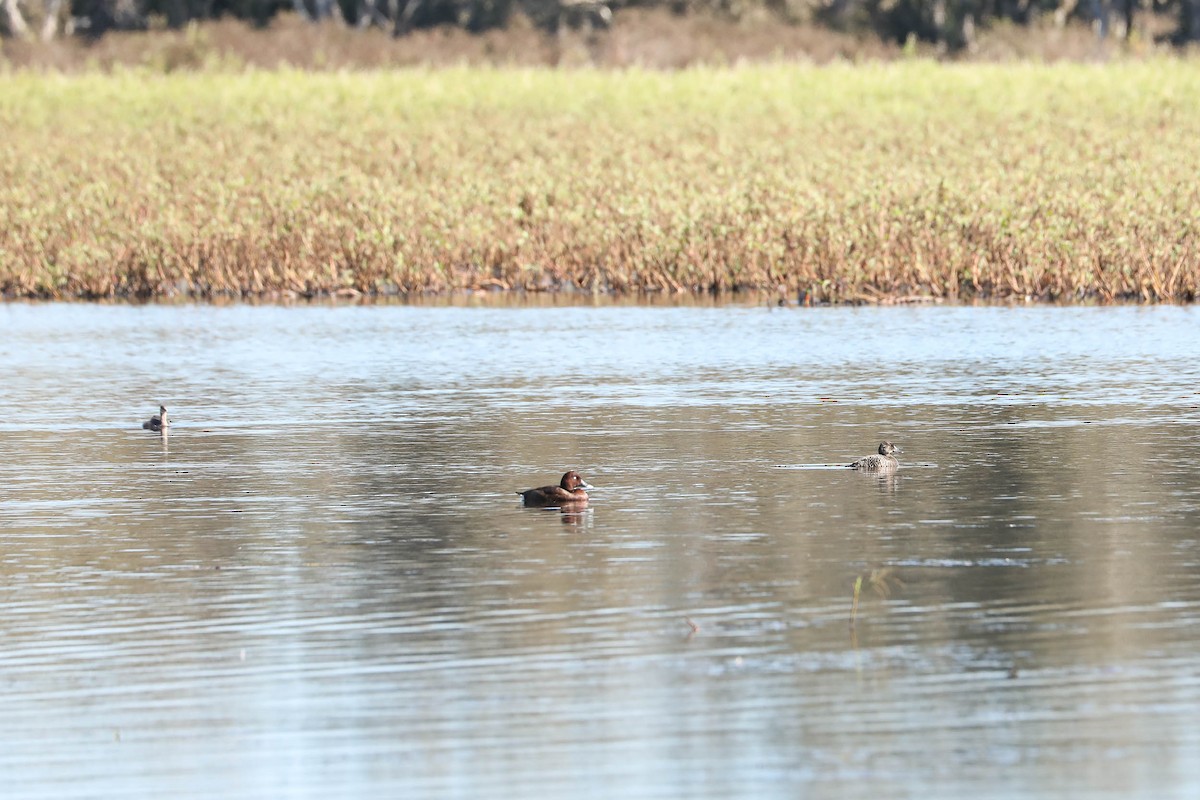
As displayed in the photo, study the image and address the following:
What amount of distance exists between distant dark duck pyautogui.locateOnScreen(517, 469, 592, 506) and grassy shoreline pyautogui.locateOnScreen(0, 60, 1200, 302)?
1289 centimetres

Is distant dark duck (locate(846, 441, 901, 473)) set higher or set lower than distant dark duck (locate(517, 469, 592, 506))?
lower

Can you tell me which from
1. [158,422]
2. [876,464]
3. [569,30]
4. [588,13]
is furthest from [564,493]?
[588,13]

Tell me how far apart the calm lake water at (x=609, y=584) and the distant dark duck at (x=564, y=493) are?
4.6 inches

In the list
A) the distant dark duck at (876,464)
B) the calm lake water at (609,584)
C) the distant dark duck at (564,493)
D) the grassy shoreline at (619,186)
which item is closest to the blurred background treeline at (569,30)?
the grassy shoreline at (619,186)

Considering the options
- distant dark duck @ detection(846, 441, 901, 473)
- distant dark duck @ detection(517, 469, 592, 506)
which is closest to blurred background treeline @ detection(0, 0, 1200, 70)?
distant dark duck @ detection(846, 441, 901, 473)

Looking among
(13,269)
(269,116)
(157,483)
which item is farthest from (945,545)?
(269,116)

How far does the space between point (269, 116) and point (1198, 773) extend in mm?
38682

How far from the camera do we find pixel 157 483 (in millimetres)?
13125

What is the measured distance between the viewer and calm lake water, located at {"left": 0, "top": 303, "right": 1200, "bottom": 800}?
719 centimetres

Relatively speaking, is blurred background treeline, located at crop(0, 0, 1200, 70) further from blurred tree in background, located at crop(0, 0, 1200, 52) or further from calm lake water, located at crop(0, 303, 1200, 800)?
calm lake water, located at crop(0, 303, 1200, 800)

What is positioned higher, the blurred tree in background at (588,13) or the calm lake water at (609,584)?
the blurred tree in background at (588,13)

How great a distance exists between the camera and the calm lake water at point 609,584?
7191 millimetres

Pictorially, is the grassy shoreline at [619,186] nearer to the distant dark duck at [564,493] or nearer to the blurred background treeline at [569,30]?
the blurred background treeline at [569,30]

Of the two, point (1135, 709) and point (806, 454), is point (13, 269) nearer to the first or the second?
point (806, 454)
